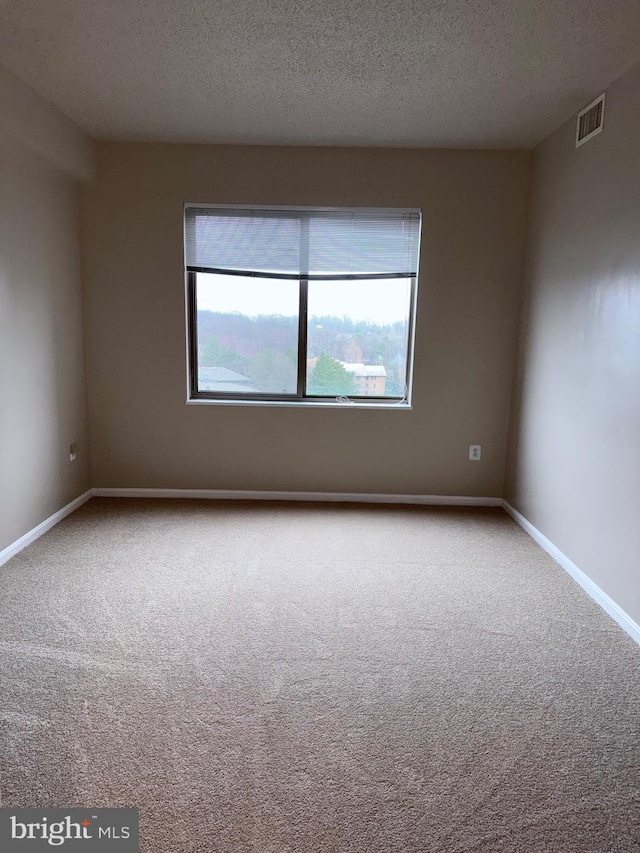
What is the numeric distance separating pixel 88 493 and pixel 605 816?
385 cm

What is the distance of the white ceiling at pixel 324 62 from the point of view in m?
2.19

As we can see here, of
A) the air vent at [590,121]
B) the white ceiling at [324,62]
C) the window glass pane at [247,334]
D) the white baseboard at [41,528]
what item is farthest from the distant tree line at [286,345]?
the air vent at [590,121]

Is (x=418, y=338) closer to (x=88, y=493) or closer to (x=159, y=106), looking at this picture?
(x=159, y=106)

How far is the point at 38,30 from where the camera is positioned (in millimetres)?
2354

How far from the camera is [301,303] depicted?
4047mm

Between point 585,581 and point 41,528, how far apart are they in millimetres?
3387

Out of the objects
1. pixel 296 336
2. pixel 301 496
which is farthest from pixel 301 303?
pixel 301 496

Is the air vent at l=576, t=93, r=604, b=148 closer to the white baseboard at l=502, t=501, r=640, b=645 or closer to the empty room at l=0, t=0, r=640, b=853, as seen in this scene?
the empty room at l=0, t=0, r=640, b=853

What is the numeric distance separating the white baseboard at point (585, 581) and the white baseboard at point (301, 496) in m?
0.45

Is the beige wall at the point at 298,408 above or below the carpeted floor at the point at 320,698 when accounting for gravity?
above

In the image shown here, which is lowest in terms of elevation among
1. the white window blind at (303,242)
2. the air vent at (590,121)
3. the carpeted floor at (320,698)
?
the carpeted floor at (320,698)

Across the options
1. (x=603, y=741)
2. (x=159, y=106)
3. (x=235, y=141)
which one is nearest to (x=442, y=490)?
(x=603, y=741)

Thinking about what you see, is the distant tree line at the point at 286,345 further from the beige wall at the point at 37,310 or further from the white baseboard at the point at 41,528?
the white baseboard at the point at 41,528

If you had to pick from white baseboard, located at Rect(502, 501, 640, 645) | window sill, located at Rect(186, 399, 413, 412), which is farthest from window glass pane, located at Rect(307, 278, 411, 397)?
white baseboard, located at Rect(502, 501, 640, 645)
